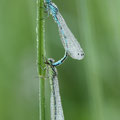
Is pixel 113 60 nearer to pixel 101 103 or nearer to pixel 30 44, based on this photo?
pixel 101 103

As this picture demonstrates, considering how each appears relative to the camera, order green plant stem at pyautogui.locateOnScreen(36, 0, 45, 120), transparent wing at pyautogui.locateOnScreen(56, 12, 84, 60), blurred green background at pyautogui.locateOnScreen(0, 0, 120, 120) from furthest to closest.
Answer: blurred green background at pyautogui.locateOnScreen(0, 0, 120, 120) → transparent wing at pyautogui.locateOnScreen(56, 12, 84, 60) → green plant stem at pyautogui.locateOnScreen(36, 0, 45, 120)

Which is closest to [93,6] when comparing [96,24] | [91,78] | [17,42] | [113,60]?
[96,24]

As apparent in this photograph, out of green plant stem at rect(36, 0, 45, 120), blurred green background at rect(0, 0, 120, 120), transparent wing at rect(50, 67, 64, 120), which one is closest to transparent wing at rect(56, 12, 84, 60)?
blurred green background at rect(0, 0, 120, 120)

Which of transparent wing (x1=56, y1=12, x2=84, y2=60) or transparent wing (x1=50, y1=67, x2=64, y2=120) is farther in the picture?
transparent wing (x1=56, y1=12, x2=84, y2=60)

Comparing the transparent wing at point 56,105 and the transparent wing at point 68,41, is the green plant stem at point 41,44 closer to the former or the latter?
the transparent wing at point 56,105

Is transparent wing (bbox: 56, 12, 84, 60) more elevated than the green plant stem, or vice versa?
transparent wing (bbox: 56, 12, 84, 60)

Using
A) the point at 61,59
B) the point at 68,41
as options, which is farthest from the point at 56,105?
the point at 68,41

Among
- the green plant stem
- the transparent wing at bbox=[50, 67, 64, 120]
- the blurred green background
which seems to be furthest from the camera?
the blurred green background

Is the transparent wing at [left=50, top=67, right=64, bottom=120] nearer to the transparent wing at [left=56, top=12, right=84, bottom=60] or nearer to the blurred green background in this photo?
the transparent wing at [left=56, top=12, right=84, bottom=60]

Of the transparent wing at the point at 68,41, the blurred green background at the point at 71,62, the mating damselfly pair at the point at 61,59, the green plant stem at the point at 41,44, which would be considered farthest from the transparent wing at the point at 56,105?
the green plant stem at the point at 41,44
